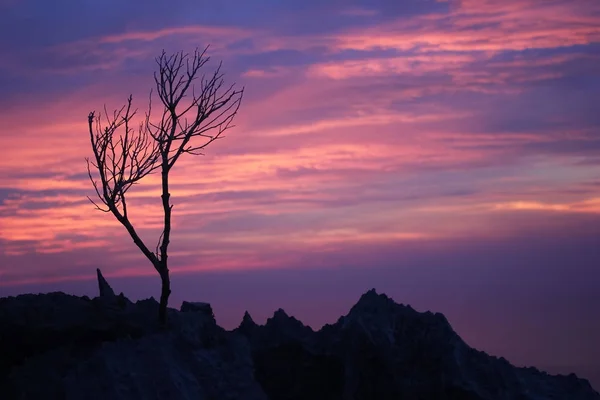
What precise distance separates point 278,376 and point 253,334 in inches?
34.9

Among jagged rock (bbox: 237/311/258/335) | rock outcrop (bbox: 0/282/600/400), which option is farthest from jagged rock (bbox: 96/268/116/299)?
jagged rock (bbox: 237/311/258/335)

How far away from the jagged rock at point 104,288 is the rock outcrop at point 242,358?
0.47 metres

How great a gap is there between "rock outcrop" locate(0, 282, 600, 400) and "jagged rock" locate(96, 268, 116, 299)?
1.54ft

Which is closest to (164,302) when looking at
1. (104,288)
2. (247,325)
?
(104,288)

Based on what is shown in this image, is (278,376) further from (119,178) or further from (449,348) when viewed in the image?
(119,178)

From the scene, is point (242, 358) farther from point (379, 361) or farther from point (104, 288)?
point (104, 288)

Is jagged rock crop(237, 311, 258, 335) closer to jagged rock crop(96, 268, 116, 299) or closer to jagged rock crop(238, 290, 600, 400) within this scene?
jagged rock crop(238, 290, 600, 400)

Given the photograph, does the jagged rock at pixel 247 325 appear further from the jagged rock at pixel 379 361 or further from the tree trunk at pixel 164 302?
the tree trunk at pixel 164 302

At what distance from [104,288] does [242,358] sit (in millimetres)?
2655

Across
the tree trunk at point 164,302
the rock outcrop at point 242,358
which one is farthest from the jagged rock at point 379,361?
the tree trunk at point 164,302

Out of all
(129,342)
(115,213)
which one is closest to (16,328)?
(129,342)

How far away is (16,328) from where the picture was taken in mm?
12117

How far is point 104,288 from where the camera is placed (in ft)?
44.1

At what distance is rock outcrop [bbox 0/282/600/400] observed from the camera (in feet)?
38.8
